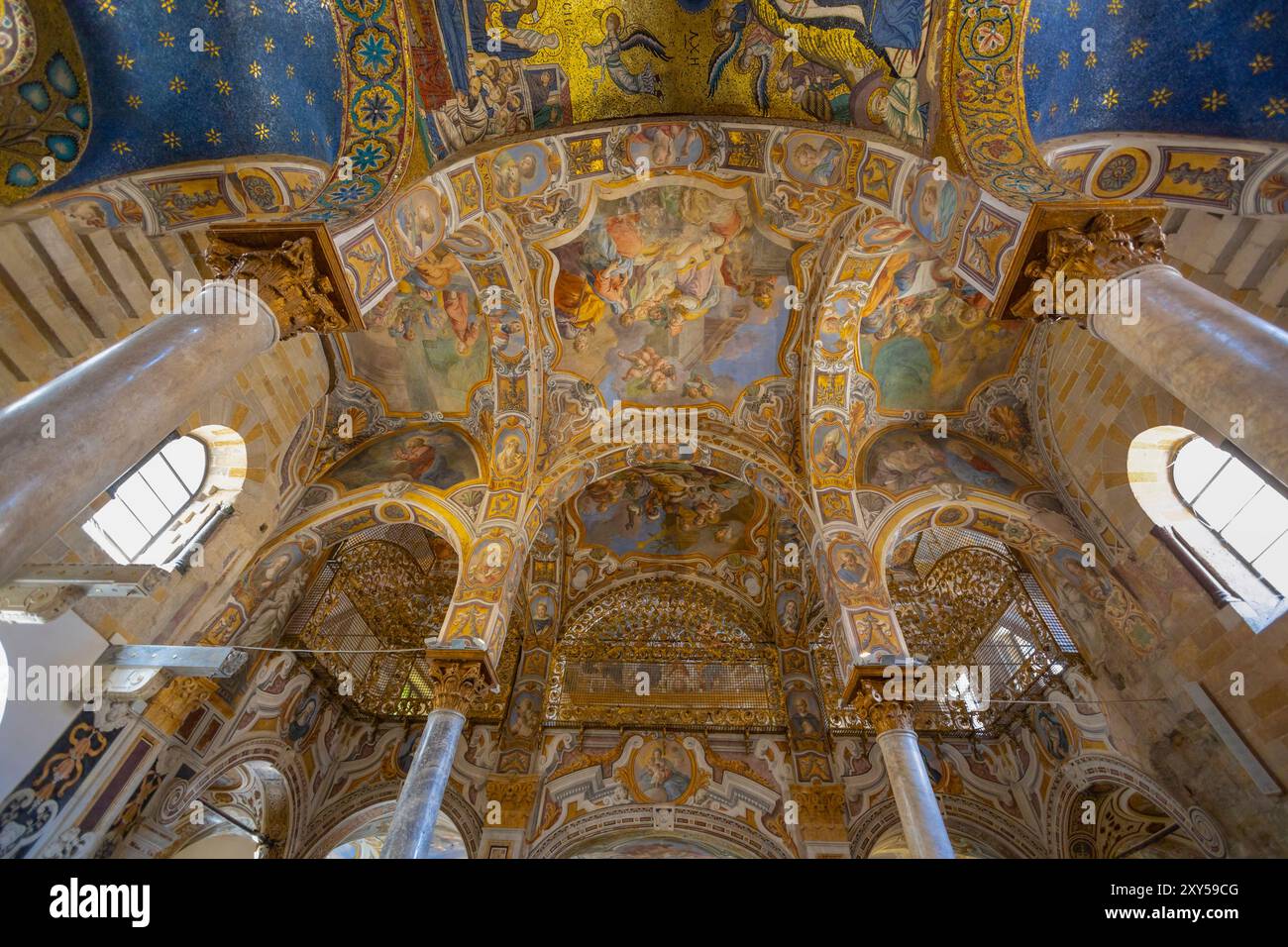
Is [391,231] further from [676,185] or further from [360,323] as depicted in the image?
[676,185]

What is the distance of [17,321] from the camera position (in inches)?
231

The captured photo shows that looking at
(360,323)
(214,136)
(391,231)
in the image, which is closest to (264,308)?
(360,323)

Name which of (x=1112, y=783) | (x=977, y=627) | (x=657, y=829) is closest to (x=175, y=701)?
(x=657, y=829)

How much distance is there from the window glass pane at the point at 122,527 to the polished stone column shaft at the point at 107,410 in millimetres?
4235

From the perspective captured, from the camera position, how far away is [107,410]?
3449mm

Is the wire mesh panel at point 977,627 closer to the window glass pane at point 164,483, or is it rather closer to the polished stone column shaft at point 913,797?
the polished stone column shaft at point 913,797

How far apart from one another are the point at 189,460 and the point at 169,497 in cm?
71

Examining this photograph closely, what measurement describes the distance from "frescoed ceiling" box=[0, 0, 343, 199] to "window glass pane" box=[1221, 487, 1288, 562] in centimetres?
1092

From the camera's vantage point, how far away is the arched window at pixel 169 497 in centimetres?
716

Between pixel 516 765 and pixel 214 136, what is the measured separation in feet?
33.2

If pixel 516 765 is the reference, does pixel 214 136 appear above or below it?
above

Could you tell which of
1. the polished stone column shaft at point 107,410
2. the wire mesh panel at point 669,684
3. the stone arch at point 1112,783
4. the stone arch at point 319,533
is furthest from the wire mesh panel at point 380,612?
the stone arch at point 1112,783

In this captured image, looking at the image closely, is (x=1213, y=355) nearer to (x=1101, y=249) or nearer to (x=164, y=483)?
(x=1101, y=249)

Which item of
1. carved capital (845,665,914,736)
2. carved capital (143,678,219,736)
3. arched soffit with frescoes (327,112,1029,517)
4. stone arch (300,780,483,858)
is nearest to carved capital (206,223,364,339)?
arched soffit with frescoes (327,112,1029,517)
